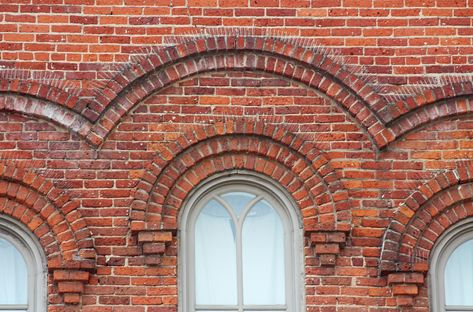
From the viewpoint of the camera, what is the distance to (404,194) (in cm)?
1589

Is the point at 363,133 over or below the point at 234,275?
over

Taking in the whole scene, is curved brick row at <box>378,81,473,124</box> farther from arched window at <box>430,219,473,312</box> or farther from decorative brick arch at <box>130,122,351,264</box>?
arched window at <box>430,219,473,312</box>

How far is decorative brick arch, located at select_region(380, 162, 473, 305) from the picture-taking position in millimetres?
15625

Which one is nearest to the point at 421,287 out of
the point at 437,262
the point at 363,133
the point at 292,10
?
the point at 437,262

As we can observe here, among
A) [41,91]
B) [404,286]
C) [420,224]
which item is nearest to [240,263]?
[404,286]

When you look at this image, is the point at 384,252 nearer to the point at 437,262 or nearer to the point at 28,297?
the point at 437,262

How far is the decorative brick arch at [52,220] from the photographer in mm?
15492

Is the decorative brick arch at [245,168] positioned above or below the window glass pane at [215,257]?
above

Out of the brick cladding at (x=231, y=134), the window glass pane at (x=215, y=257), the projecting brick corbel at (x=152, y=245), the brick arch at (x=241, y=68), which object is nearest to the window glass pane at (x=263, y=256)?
the window glass pane at (x=215, y=257)

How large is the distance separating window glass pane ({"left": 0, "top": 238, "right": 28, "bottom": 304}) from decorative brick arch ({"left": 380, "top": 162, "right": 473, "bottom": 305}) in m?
3.11

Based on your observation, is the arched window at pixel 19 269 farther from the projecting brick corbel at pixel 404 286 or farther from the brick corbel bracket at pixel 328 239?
the projecting brick corbel at pixel 404 286

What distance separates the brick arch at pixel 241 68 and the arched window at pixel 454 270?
40.8 inches

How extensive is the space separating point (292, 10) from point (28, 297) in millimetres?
3487

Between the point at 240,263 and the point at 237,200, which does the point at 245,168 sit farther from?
the point at 240,263
